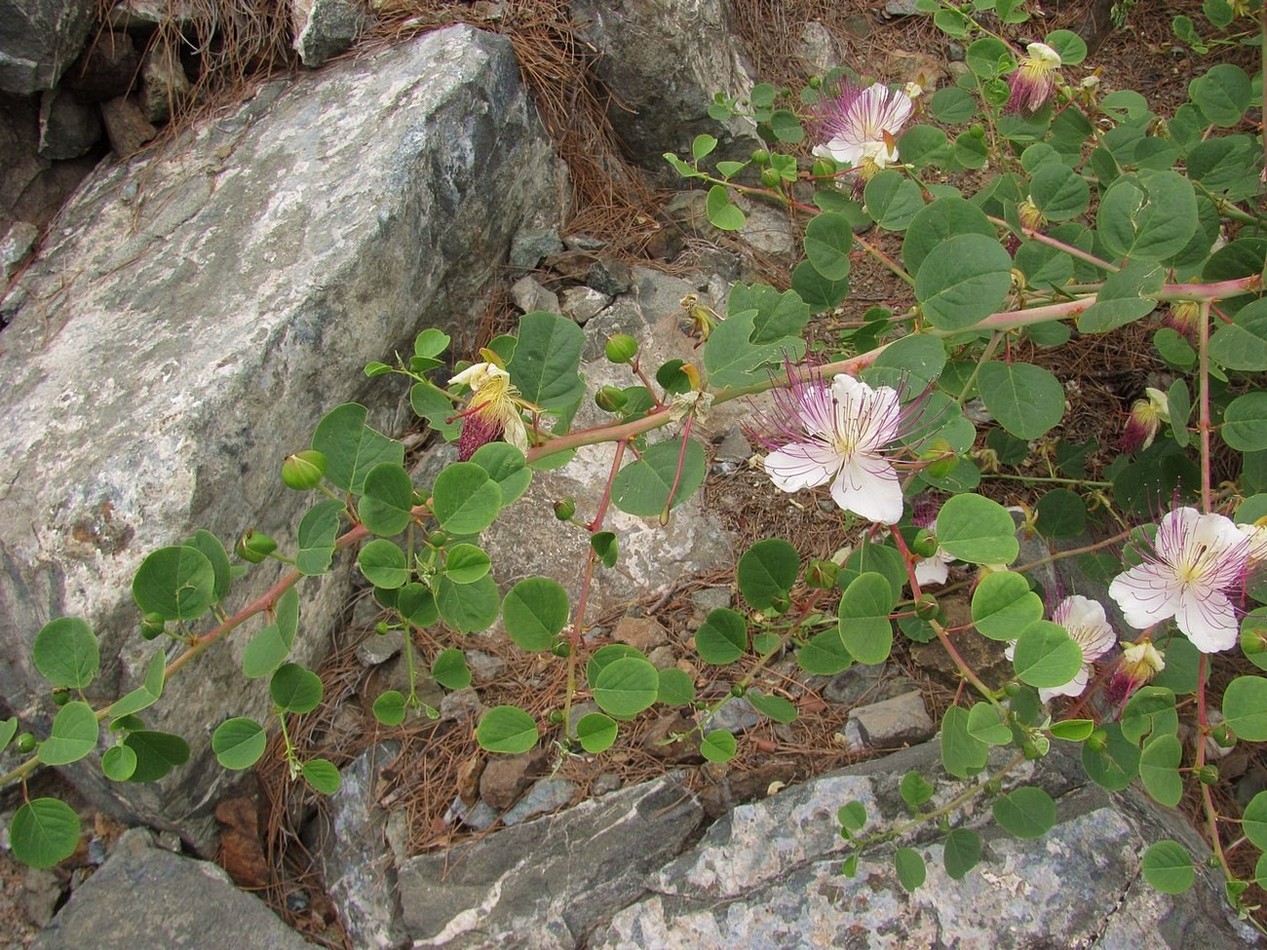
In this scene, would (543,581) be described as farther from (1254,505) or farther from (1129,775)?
(1254,505)

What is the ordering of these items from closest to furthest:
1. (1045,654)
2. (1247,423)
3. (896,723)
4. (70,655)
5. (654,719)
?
(1045,654) < (70,655) < (1247,423) < (896,723) < (654,719)

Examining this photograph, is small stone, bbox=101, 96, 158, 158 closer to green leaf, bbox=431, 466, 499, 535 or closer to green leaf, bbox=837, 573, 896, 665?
green leaf, bbox=431, 466, 499, 535

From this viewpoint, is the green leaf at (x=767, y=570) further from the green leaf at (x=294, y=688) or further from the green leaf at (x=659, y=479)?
the green leaf at (x=294, y=688)

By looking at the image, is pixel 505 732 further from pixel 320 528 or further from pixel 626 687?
pixel 320 528

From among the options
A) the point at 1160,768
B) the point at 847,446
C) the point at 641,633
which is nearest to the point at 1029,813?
the point at 1160,768

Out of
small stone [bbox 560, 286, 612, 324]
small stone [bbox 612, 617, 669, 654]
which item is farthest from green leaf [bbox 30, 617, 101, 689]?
small stone [bbox 560, 286, 612, 324]

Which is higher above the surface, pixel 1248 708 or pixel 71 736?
pixel 71 736
